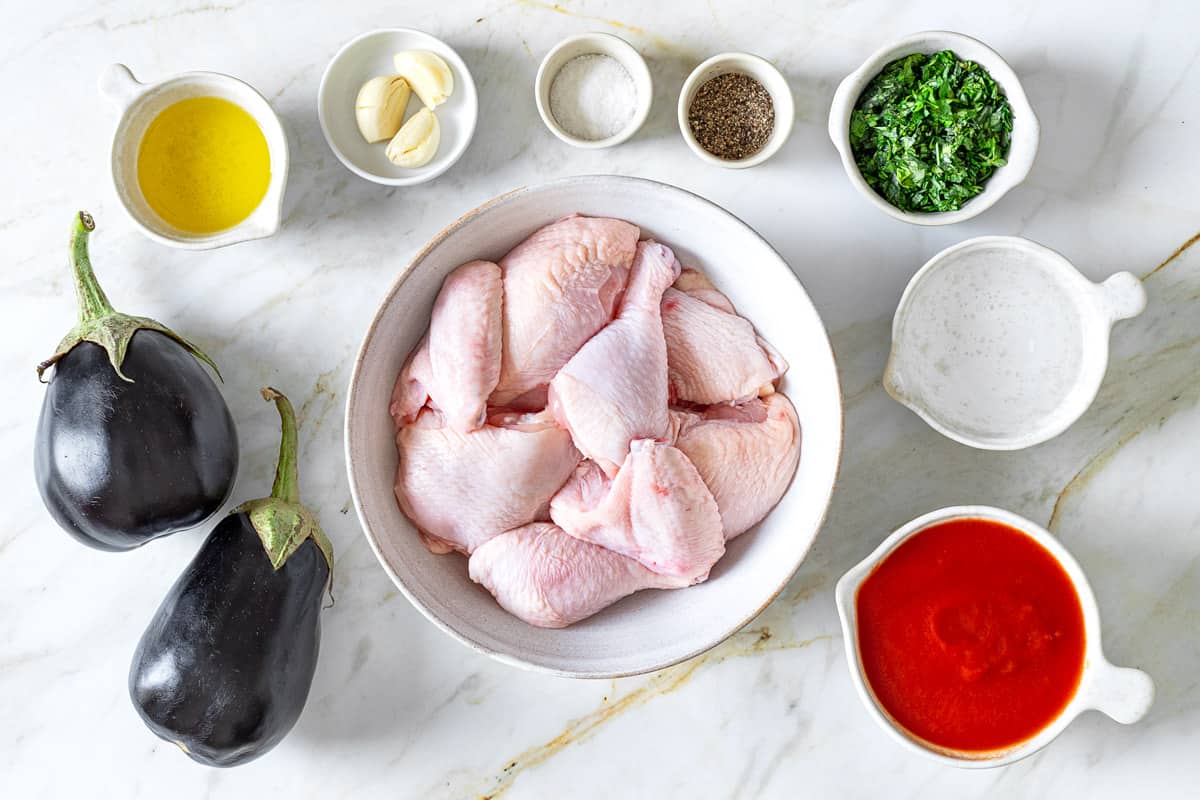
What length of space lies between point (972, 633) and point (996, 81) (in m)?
0.93

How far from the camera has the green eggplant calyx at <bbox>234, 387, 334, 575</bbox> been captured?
162 cm

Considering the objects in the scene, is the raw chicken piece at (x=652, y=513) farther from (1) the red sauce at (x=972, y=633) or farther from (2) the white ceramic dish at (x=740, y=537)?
(1) the red sauce at (x=972, y=633)

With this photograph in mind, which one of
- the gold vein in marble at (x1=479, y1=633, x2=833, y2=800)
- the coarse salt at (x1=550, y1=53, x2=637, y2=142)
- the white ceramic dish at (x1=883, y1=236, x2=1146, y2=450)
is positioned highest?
the coarse salt at (x1=550, y1=53, x2=637, y2=142)

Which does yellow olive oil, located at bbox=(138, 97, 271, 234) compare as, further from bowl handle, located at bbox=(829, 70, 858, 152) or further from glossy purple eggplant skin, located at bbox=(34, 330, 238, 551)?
bowl handle, located at bbox=(829, 70, 858, 152)

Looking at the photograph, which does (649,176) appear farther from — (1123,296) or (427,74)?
(1123,296)

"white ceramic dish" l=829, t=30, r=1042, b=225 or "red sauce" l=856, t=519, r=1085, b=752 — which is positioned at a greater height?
"white ceramic dish" l=829, t=30, r=1042, b=225

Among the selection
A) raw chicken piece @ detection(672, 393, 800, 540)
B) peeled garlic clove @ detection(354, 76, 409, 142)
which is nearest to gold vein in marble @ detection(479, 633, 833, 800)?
raw chicken piece @ detection(672, 393, 800, 540)

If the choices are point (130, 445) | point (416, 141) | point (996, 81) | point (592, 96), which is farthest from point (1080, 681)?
point (130, 445)

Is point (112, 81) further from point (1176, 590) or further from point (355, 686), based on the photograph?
point (1176, 590)

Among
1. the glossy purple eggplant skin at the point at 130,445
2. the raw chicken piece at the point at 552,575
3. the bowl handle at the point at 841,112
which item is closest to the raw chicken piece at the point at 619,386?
the raw chicken piece at the point at 552,575

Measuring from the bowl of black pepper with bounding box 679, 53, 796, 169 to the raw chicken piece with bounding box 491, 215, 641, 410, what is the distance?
0.27 m

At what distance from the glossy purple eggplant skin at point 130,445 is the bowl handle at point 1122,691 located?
150cm

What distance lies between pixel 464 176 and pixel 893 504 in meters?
0.99

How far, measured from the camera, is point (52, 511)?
5.25 feet
